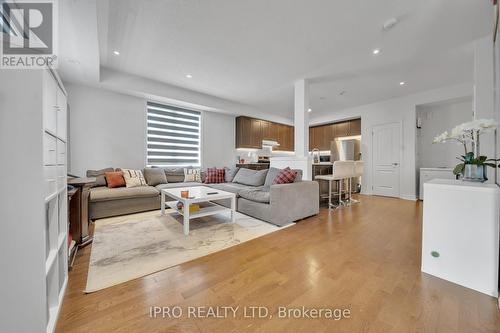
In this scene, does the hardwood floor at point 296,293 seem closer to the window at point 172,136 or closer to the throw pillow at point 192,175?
the throw pillow at point 192,175

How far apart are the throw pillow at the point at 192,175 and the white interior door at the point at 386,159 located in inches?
198

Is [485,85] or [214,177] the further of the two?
[214,177]

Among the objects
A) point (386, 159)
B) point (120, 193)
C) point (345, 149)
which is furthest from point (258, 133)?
point (120, 193)

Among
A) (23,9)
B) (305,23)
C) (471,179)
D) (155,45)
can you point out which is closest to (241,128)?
(155,45)

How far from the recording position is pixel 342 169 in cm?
395

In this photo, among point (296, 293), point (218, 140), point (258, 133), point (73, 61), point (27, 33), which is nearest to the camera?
point (296, 293)

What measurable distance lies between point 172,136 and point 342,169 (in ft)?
13.8

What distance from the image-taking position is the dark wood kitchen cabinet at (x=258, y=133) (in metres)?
6.00

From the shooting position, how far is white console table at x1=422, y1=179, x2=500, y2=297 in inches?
53.3

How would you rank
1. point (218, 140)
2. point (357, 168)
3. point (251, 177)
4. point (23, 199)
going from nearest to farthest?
1. point (23, 199)
2. point (251, 177)
3. point (357, 168)
4. point (218, 140)

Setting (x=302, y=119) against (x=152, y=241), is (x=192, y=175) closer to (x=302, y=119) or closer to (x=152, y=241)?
(x=152, y=241)

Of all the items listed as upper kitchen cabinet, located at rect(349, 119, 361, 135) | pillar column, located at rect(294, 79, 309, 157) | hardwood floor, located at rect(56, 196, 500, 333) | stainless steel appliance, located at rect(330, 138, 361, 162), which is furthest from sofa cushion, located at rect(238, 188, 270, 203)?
upper kitchen cabinet, located at rect(349, 119, 361, 135)

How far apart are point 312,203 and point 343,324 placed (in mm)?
2277

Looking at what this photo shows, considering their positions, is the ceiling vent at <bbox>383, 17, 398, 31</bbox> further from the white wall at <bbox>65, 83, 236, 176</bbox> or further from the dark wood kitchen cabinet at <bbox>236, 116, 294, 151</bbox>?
the white wall at <bbox>65, 83, 236, 176</bbox>
